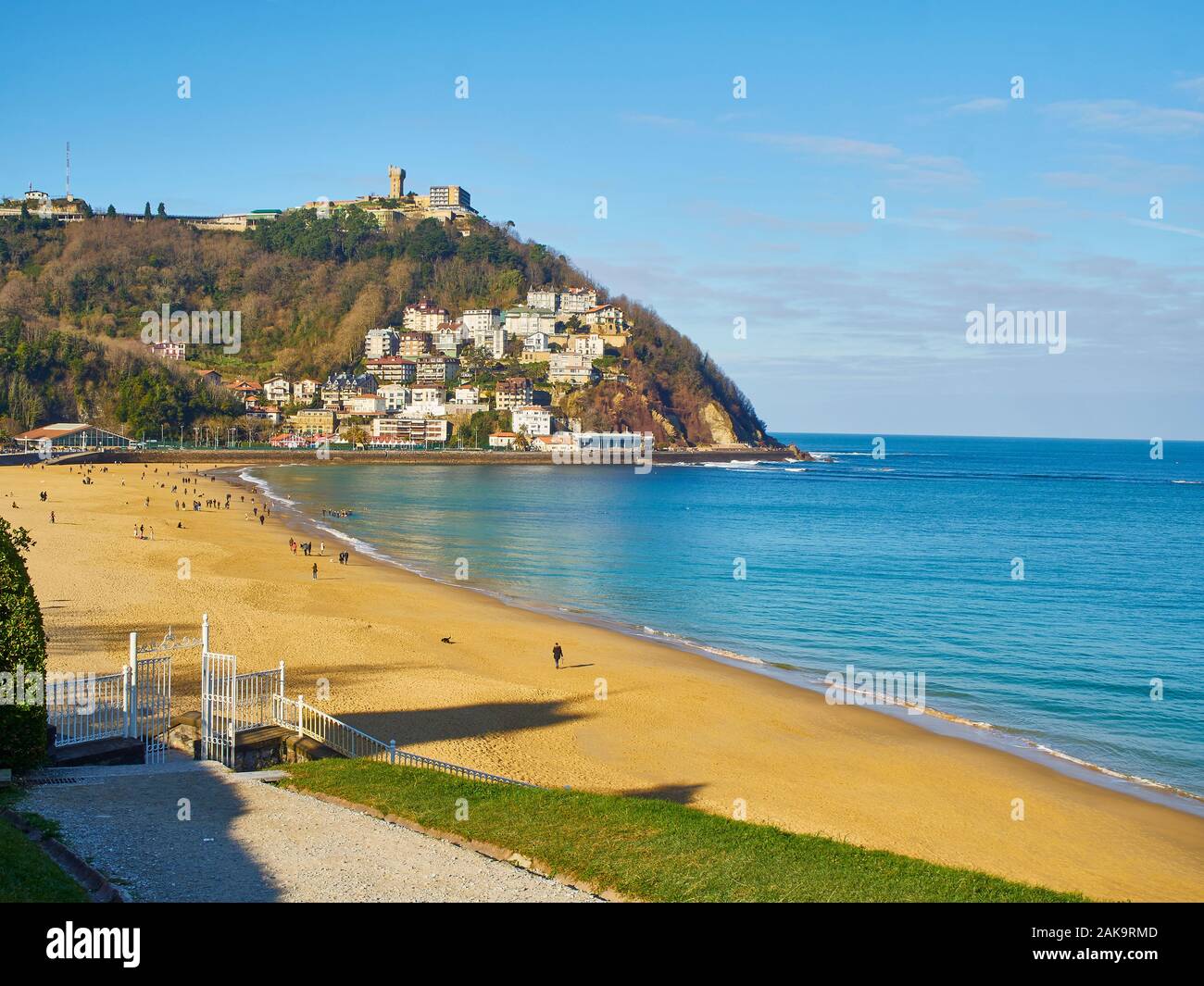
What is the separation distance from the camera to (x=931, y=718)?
22.4m

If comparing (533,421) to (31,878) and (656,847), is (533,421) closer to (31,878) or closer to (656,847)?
(656,847)

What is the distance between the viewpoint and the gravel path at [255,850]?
836cm

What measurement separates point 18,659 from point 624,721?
41.3ft

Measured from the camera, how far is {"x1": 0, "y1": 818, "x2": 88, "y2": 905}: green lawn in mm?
7438

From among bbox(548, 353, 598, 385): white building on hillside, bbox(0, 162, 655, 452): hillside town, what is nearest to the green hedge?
bbox(0, 162, 655, 452): hillside town

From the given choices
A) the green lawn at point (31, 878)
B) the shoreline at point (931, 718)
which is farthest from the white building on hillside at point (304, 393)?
the green lawn at point (31, 878)

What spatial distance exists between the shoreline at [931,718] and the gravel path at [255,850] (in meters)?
13.7

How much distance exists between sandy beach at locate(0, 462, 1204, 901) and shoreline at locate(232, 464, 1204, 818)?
1.59 ft

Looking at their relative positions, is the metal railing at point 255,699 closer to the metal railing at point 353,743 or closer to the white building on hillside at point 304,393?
the metal railing at point 353,743

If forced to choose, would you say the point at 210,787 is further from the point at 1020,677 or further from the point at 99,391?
the point at 99,391

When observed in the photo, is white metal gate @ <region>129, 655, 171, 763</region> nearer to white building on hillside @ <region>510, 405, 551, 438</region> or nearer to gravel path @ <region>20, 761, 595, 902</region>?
gravel path @ <region>20, 761, 595, 902</region>

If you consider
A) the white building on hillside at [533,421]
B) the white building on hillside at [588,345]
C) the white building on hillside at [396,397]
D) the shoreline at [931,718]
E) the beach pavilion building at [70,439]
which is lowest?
the shoreline at [931,718]

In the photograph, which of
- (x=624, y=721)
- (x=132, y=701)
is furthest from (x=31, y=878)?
(x=624, y=721)

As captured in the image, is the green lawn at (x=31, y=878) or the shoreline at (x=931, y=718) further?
the shoreline at (x=931, y=718)
